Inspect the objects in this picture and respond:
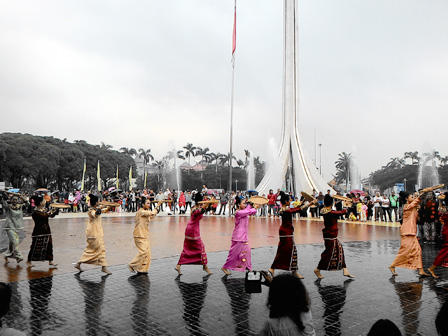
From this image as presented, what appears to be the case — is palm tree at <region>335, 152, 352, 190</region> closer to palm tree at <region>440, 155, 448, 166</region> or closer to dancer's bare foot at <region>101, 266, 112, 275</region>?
palm tree at <region>440, 155, 448, 166</region>

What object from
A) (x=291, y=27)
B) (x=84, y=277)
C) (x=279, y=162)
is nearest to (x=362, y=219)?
(x=279, y=162)

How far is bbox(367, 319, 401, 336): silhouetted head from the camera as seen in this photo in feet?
5.92

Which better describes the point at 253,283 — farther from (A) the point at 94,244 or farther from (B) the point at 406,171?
(B) the point at 406,171

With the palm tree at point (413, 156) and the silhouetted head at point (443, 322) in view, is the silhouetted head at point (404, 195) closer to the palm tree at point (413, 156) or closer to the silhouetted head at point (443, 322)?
the silhouetted head at point (443, 322)

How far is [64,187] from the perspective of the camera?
177ft

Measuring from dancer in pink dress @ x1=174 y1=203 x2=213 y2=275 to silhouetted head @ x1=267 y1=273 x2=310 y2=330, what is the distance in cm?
508

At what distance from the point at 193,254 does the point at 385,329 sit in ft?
19.2

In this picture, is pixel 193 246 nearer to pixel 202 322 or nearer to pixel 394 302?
pixel 202 322

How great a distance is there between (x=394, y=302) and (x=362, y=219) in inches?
640

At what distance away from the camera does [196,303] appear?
18.2ft

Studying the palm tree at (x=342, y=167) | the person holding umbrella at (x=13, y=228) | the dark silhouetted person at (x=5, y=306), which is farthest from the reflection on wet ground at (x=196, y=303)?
the palm tree at (x=342, y=167)

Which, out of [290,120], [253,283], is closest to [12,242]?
[253,283]

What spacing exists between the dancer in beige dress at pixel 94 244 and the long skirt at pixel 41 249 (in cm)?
102

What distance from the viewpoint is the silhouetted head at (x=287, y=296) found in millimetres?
2334
